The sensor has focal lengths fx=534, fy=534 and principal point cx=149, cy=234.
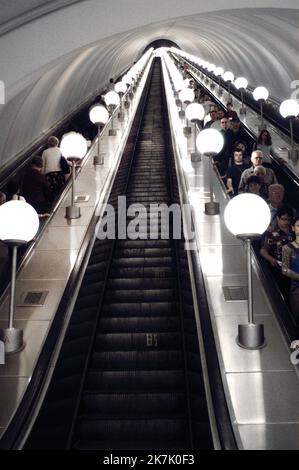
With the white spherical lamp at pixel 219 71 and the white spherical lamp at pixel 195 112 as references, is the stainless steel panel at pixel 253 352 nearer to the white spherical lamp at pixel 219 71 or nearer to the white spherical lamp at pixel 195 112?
the white spherical lamp at pixel 195 112

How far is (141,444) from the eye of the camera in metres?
4.37

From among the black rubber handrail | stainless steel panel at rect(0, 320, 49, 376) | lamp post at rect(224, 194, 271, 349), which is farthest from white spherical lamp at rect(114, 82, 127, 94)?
lamp post at rect(224, 194, 271, 349)

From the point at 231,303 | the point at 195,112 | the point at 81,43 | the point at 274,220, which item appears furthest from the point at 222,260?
the point at 195,112

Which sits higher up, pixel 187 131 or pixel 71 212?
pixel 187 131

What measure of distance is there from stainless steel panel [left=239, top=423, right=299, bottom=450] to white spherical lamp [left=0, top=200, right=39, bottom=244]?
2.40 meters

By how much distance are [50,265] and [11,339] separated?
184cm

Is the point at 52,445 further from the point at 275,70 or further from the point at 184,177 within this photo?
the point at 275,70

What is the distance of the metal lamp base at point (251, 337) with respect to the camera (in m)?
4.68

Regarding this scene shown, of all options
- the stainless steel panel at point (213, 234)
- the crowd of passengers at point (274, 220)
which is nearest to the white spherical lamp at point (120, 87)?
the crowd of passengers at point (274, 220)

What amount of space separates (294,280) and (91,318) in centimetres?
244

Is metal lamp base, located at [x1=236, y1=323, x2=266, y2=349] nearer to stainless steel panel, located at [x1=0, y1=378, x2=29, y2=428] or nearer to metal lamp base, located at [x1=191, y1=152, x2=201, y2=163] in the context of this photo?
stainless steel panel, located at [x1=0, y1=378, x2=29, y2=428]

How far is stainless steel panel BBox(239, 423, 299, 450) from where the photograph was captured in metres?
3.48

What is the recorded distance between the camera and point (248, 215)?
14.7ft

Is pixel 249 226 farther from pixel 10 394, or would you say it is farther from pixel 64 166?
pixel 64 166
